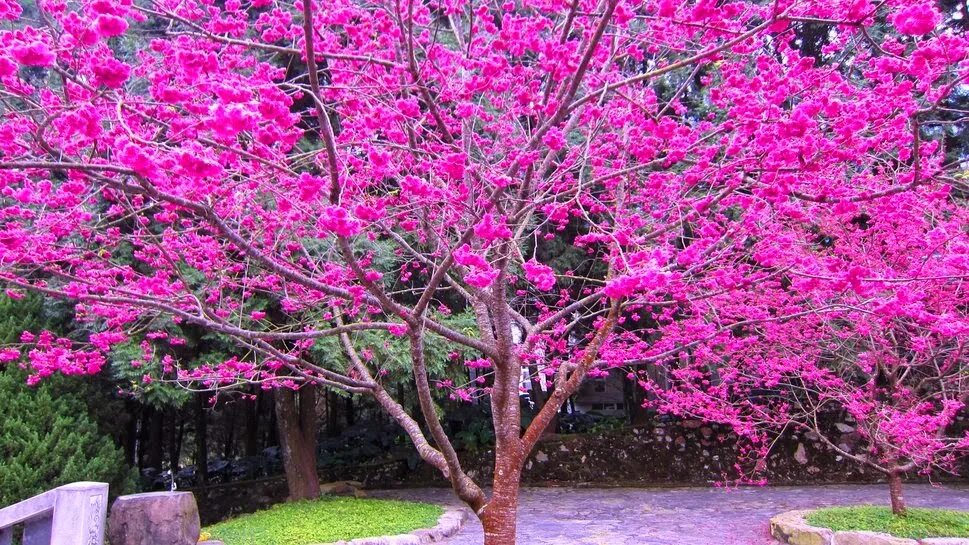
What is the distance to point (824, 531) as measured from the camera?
555 cm

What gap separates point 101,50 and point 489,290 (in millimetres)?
2333

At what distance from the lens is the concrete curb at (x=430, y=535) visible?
5766 mm

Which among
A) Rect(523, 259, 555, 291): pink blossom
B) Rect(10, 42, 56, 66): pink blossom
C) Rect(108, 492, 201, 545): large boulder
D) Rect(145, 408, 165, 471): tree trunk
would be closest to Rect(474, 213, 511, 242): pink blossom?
Rect(523, 259, 555, 291): pink blossom

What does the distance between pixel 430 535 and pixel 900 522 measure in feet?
13.3

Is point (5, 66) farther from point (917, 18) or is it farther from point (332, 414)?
point (332, 414)

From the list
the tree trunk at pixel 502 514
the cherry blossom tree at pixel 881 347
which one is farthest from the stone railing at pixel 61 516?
the cherry blossom tree at pixel 881 347

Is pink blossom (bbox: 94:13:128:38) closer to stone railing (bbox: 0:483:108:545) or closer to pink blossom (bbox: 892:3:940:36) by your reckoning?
stone railing (bbox: 0:483:108:545)

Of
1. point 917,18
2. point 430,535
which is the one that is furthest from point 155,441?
point 917,18

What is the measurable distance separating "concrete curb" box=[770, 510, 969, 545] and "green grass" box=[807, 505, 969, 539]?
156mm

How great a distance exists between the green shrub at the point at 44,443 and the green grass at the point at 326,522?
140 cm

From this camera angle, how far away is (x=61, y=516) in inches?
131

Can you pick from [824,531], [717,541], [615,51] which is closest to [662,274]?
[615,51]

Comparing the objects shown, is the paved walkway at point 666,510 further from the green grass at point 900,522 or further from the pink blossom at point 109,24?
the pink blossom at point 109,24

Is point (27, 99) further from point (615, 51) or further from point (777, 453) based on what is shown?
point (777, 453)
